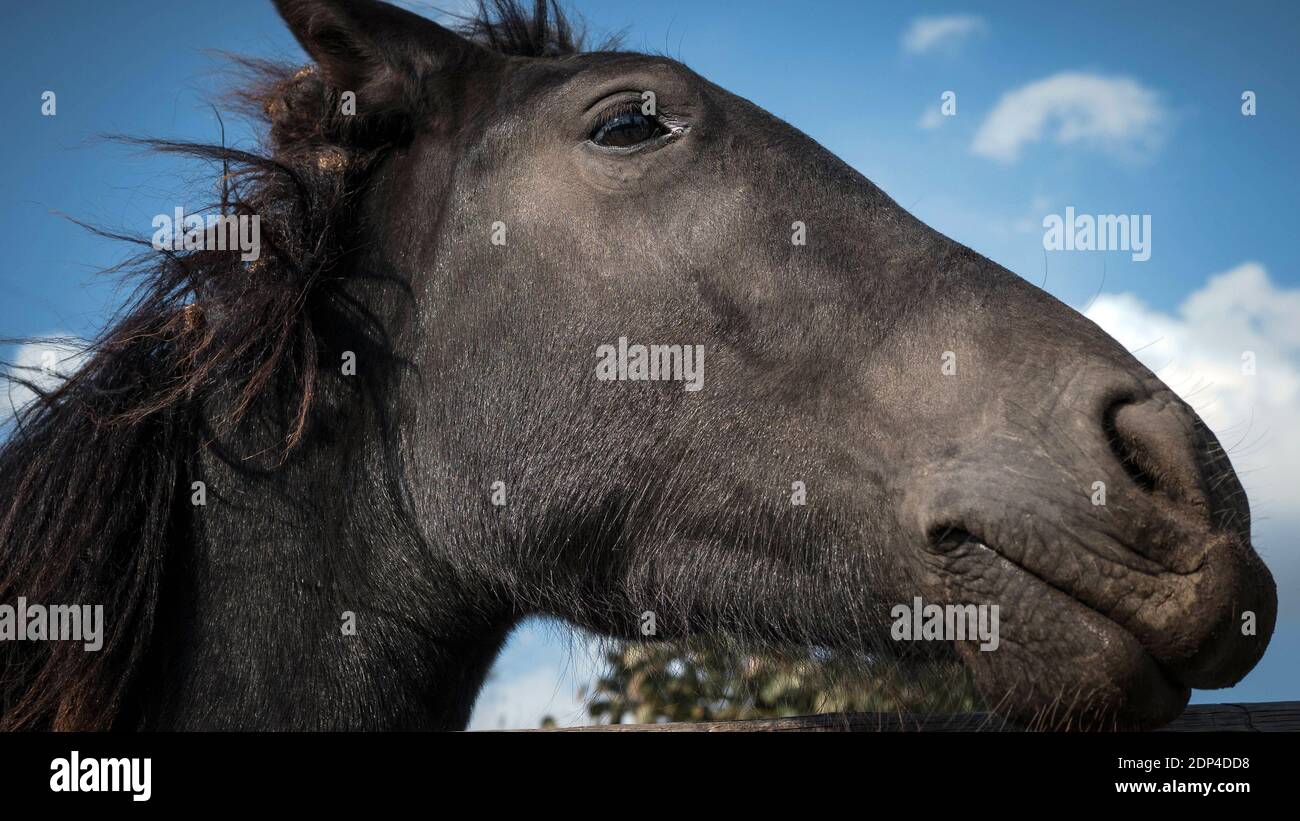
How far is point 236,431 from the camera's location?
3455 millimetres

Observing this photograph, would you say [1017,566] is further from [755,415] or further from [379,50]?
[379,50]

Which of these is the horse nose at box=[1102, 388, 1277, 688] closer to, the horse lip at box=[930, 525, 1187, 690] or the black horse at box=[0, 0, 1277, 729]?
the horse lip at box=[930, 525, 1187, 690]

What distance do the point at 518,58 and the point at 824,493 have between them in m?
2.16

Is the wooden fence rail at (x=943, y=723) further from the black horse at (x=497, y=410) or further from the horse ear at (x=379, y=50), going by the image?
the horse ear at (x=379, y=50)

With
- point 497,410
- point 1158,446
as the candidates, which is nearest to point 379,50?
point 497,410

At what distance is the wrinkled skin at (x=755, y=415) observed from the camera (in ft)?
8.75

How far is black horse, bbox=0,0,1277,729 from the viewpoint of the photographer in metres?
3.13

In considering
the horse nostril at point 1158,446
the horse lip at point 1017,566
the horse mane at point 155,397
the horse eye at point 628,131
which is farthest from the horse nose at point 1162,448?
the horse mane at point 155,397

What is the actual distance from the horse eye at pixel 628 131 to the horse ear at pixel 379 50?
28.1 inches

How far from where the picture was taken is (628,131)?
3.54 metres

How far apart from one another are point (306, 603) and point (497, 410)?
911mm

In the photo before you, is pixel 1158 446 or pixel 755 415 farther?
pixel 755 415

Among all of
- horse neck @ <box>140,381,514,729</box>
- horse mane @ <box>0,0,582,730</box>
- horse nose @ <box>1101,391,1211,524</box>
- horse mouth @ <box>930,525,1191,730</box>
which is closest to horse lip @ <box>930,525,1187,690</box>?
horse mouth @ <box>930,525,1191,730</box>
